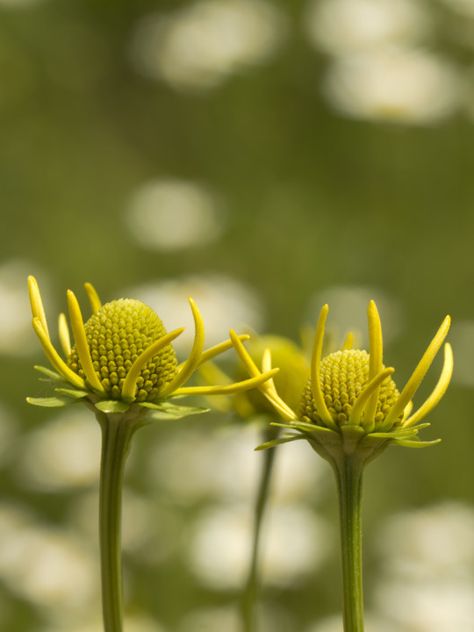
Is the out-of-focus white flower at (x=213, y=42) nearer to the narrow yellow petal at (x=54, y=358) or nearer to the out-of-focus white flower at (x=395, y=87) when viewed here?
the out-of-focus white flower at (x=395, y=87)

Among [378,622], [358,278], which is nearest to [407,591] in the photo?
[378,622]

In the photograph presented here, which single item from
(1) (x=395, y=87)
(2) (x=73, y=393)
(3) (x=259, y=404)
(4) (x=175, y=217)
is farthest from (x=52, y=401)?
(1) (x=395, y=87)

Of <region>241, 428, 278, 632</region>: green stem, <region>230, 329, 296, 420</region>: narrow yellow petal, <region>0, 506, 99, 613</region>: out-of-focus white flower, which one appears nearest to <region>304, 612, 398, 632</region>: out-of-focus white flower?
<region>0, 506, 99, 613</region>: out-of-focus white flower

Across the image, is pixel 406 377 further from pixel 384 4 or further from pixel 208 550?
pixel 384 4

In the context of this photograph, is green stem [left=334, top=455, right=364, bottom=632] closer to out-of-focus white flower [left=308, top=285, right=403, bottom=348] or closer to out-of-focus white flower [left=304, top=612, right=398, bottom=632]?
out-of-focus white flower [left=304, top=612, right=398, bottom=632]

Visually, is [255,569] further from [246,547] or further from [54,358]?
[246,547]

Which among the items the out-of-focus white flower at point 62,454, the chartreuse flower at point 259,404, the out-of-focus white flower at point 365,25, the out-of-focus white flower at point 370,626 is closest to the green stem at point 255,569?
the chartreuse flower at point 259,404
